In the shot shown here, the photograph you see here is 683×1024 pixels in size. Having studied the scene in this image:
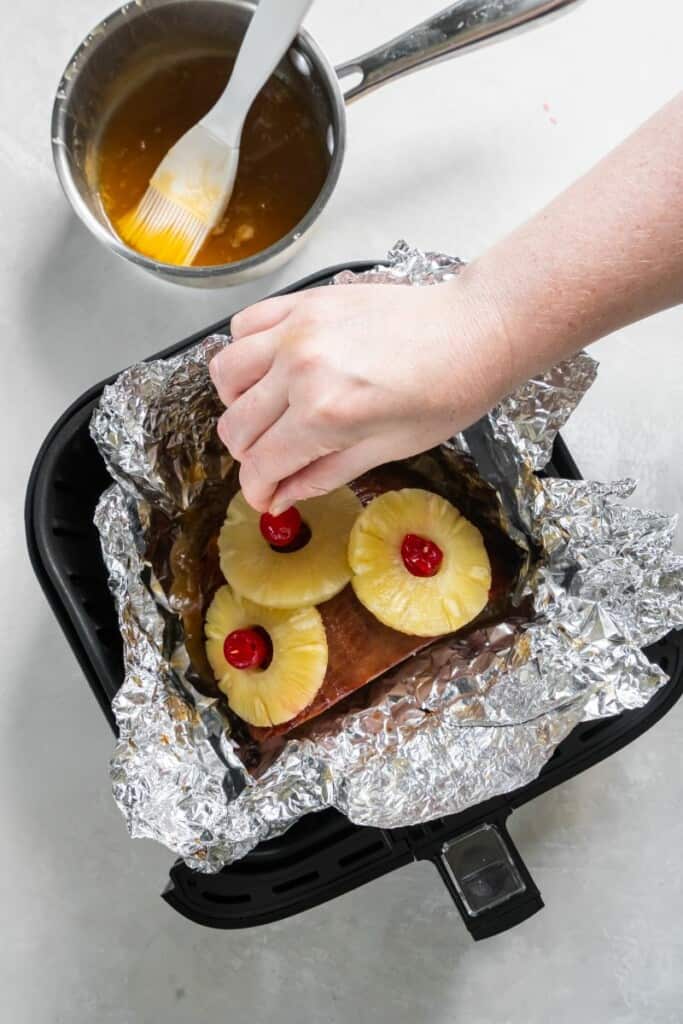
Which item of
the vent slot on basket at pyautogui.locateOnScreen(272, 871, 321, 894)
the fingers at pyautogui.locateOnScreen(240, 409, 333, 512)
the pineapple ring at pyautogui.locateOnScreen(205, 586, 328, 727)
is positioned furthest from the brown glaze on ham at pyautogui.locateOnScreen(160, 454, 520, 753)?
the fingers at pyautogui.locateOnScreen(240, 409, 333, 512)

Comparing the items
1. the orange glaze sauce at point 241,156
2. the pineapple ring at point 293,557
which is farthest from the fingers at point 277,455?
the orange glaze sauce at point 241,156

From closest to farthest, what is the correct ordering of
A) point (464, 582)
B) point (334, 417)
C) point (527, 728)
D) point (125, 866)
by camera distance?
point (334, 417) → point (527, 728) → point (464, 582) → point (125, 866)

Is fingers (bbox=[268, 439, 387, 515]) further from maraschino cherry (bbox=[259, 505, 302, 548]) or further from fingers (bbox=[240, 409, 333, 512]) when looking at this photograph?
maraschino cherry (bbox=[259, 505, 302, 548])

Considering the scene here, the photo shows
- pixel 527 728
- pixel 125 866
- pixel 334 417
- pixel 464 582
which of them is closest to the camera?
pixel 334 417

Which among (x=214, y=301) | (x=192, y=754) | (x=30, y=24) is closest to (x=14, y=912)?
(x=192, y=754)

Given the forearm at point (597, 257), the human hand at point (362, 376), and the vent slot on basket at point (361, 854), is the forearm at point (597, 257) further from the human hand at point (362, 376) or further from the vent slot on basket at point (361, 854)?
the vent slot on basket at point (361, 854)

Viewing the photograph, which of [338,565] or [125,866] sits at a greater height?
[338,565]

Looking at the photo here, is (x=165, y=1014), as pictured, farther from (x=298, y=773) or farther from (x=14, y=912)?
(x=298, y=773)
